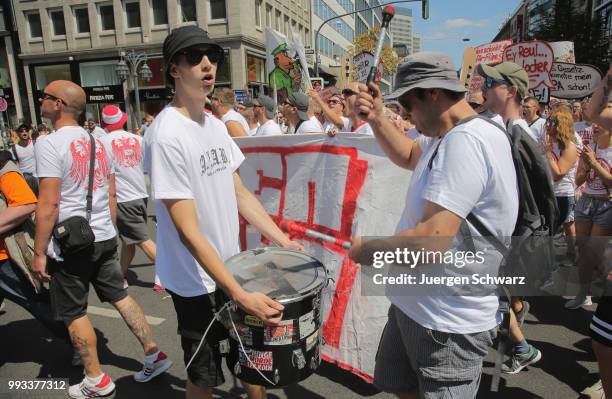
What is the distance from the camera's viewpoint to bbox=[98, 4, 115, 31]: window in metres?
29.1

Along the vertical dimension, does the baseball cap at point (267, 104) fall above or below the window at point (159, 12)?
below

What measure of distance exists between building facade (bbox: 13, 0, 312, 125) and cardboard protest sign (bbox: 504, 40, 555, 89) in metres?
20.7

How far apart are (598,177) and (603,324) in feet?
7.04

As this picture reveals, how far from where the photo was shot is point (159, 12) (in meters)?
28.4

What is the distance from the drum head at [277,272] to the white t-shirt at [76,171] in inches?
61.0

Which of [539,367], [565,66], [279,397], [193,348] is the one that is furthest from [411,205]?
[565,66]

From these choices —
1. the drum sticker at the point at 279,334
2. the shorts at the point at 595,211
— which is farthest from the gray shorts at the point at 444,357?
the shorts at the point at 595,211

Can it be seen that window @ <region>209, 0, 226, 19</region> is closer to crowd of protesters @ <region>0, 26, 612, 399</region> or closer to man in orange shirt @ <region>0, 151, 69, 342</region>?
crowd of protesters @ <region>0, 26, 612, 399</region>

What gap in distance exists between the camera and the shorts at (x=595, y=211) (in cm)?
388

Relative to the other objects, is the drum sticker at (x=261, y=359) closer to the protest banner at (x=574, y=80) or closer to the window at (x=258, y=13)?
the protest banner at (x=574, y=80)

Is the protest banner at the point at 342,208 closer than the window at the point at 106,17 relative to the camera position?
Yes

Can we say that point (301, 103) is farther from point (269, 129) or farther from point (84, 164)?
point (84, 164)

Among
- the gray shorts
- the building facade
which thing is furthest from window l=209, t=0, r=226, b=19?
the gray shorts

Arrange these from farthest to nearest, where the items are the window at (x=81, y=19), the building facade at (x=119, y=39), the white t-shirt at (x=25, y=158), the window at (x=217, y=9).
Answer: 1. the window at (x=81, y=19)
2. the window at (x=217, y=9)
3. the building facade at (x=119, y=39)
4. the white t-shirt at (x=25, y=158)
